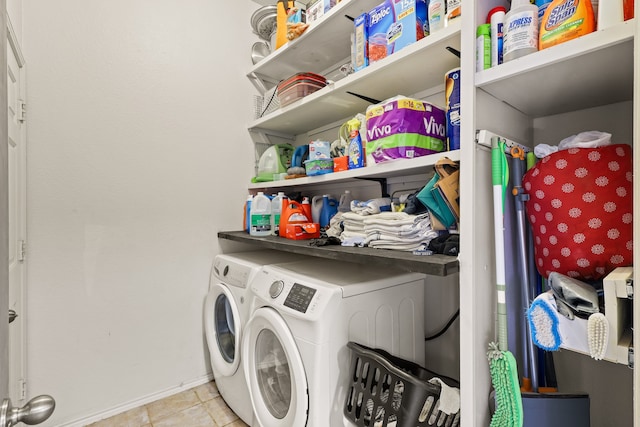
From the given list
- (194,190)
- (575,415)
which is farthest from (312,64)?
(575,415)

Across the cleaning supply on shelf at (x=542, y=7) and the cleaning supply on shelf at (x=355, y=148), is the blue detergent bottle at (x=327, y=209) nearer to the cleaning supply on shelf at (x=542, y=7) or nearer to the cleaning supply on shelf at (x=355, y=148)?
the cleaning supply on shelf at (x=355, y=148)

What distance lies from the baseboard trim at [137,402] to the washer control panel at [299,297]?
132 cm

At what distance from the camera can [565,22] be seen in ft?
2.81

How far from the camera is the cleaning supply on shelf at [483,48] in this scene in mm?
998

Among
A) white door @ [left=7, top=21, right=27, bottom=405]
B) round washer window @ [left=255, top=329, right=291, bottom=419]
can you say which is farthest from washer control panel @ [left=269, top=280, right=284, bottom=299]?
white door @ [left=7, top=21, right=27, bottom=405]

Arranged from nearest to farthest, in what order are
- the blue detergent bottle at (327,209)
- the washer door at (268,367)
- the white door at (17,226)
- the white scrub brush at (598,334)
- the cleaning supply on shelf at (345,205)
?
1. the white scrub brush at (598,334)
2. the washer door at (268,367)
3. the white door at (17,226)
4. the cleaning supply on shelf at (345,205)
5. the blue detergent bottle at (327,209)

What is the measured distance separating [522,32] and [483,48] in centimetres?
11

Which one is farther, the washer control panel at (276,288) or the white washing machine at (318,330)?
the washer control panel at (276,288)

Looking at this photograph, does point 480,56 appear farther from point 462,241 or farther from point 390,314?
point 390,314

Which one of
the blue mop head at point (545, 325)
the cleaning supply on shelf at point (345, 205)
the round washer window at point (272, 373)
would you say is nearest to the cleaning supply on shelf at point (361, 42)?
the cleaning supply on shelf at point (345, 205)

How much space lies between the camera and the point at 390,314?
1448mm

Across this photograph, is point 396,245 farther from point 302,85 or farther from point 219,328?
point 219,328

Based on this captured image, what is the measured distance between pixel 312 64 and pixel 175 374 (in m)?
2.27

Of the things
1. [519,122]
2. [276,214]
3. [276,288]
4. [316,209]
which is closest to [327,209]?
[316,209]
